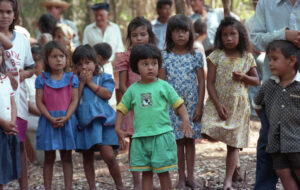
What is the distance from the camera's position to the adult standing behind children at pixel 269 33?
13.0ft

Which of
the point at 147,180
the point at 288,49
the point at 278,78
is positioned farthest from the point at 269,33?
the point at 147,180

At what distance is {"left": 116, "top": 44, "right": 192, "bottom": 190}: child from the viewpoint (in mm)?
3982

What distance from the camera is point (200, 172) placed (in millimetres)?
5750

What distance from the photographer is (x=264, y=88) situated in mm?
3932

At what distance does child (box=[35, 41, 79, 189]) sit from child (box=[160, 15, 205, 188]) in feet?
3.45

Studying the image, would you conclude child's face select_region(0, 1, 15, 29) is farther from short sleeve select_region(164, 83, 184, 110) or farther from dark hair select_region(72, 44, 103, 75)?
short sleeve select_region(164, 83, 184, 110)

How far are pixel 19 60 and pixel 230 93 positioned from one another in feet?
7.43

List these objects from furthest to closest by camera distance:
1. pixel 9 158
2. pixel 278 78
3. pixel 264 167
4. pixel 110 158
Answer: pixel 110 158
pixel 9 158
pixel 264 167
pixel 278 78

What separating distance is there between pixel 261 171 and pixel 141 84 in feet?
4.38

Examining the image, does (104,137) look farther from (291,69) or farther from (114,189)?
(291,69)

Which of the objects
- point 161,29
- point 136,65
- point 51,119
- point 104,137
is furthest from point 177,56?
point 161,29

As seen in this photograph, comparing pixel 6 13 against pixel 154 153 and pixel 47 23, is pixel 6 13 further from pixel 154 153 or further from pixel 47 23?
pixel 47 23

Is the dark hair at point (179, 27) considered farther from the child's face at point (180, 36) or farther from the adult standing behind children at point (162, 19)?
the adult standing behind children at point (162, 19)

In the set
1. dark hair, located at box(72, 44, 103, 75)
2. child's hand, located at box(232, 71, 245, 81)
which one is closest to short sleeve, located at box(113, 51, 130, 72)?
dark hair, located at box(72, 44, 103, 75)
